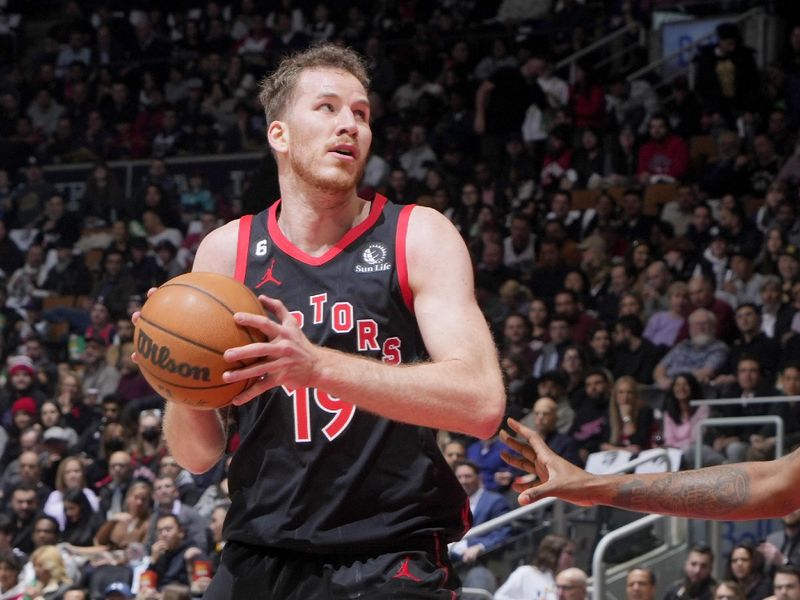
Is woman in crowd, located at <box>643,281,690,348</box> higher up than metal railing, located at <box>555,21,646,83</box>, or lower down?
lower down

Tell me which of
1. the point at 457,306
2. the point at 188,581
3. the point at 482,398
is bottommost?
the point at 188,581

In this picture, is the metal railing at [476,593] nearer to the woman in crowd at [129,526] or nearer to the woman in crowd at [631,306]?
the woman in crowd at [129,526]

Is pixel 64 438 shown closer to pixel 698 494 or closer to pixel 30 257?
pixel 30 257

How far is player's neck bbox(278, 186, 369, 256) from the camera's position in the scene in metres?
3.87

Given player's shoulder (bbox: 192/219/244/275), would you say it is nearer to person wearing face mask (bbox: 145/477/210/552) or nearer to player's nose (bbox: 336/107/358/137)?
player's nose (bbox: 336/107/358/137)

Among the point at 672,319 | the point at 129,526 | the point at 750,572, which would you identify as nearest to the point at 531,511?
the point at 750,572

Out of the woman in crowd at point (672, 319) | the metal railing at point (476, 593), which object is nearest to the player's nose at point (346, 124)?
the metal railing at point (476, 593)

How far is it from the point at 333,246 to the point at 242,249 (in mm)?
257

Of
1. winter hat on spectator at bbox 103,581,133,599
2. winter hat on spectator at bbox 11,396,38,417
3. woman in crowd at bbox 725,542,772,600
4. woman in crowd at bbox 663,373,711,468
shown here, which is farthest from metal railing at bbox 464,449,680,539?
winter hat on spectator at bbox 11,396,38,417

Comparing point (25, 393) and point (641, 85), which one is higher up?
point (641, 85)

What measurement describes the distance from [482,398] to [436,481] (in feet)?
1.25

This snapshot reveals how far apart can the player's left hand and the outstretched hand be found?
707 mm

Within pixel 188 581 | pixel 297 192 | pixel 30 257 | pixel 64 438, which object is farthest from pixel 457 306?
pixel 30 257

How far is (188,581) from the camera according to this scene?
403 inches
